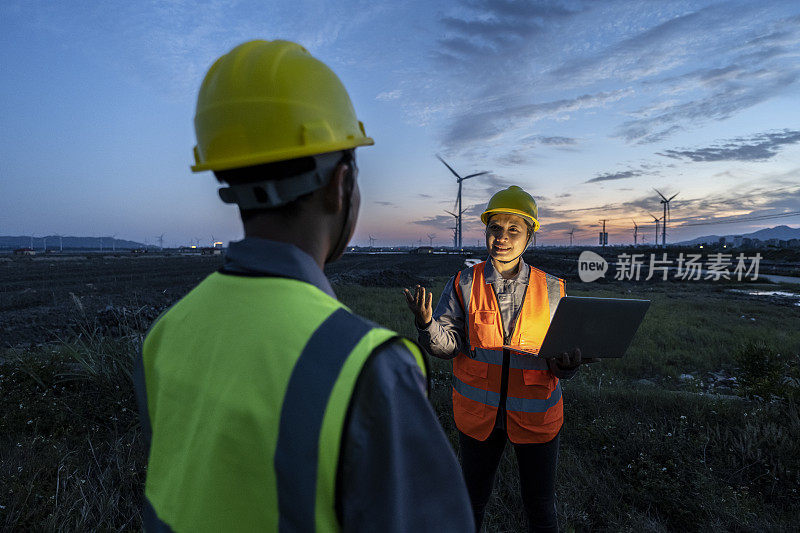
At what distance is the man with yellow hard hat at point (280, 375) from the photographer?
2.47 feet

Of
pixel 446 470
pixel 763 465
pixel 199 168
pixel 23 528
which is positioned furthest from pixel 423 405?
pixel 763 465

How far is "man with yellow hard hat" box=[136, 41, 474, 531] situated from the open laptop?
170cm

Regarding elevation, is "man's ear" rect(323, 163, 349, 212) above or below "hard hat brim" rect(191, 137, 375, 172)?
below

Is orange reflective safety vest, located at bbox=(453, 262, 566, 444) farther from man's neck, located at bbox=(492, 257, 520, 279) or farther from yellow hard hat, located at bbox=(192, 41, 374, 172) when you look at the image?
yellow hard hat, located at bbox=(192, 41, 374, 172)

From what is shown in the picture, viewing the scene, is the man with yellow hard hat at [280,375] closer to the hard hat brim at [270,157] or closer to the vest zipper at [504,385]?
the hard hat brim at [270,157]

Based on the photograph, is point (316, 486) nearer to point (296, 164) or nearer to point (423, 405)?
point (423, 405)

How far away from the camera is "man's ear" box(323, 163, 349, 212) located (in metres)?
1.12

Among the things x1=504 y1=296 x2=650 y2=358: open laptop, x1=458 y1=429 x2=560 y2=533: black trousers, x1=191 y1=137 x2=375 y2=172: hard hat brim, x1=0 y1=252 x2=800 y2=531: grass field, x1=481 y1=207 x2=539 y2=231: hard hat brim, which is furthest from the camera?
x1=0 y1=252 x2=800 y2=531: grass field

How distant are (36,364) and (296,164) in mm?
6437

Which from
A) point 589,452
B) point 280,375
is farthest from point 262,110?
point 589,452

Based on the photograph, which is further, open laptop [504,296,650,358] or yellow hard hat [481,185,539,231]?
yellow hard hat [481,185,539,231]

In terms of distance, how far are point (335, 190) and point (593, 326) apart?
1.99 meters

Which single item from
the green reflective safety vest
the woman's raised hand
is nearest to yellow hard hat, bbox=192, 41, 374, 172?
the green reflective safety vest

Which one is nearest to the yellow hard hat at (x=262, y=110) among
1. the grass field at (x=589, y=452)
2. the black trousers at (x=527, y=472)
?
the black trousers at (x=527, y=472)
